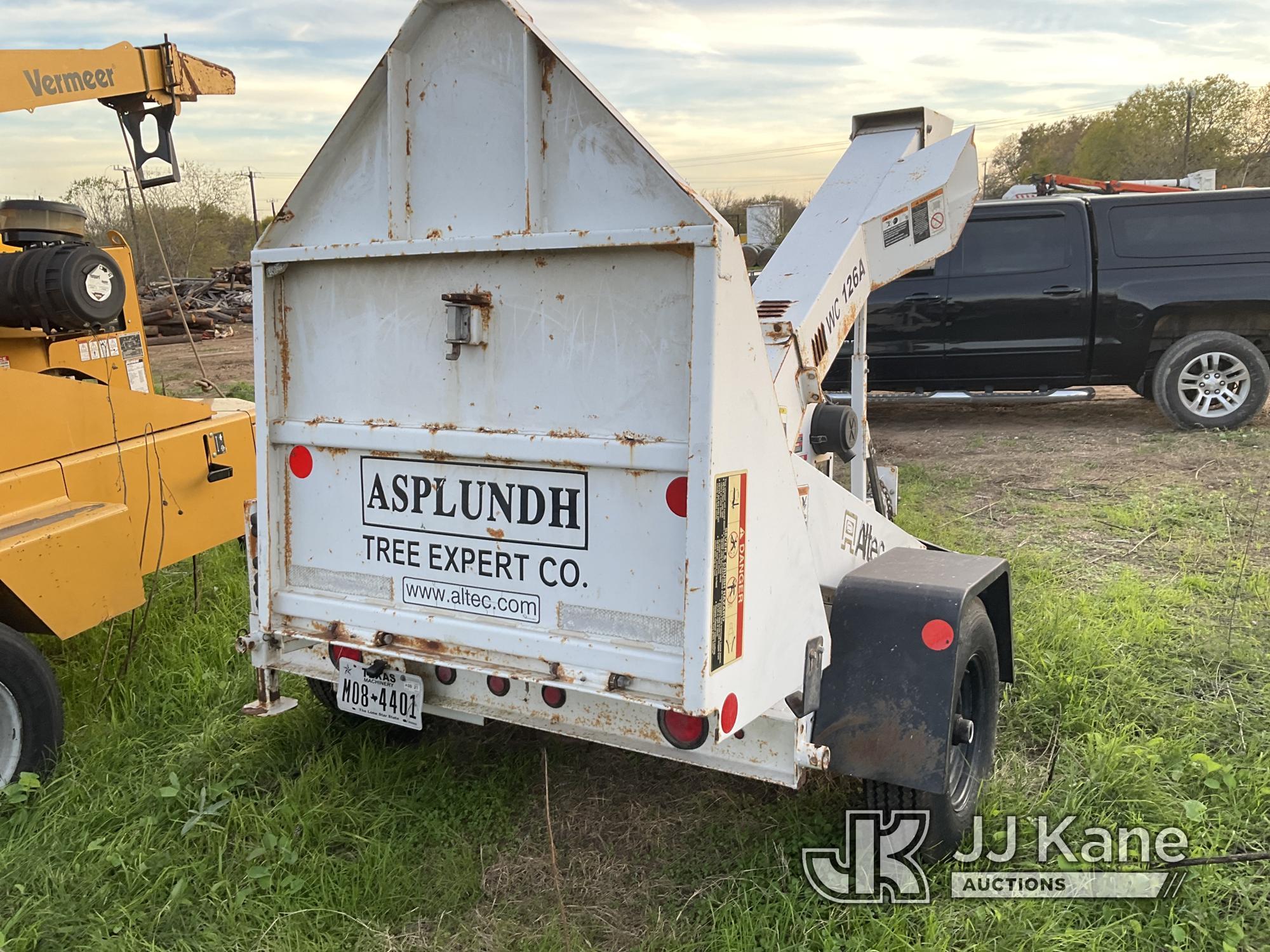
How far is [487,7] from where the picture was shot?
88.7 inches

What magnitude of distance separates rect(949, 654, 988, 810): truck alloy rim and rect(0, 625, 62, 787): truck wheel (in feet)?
9.92

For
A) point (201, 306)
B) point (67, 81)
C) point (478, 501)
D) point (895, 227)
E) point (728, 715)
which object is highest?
point (67, 81)

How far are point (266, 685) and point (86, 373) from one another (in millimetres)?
2427

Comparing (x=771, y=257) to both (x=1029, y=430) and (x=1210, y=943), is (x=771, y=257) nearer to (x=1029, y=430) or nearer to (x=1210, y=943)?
(x=1210, y=943)

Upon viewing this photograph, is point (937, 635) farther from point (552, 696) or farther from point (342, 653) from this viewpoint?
point (342, 653)

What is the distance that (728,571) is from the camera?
2.11m

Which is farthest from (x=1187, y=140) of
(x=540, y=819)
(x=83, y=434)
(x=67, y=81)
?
(x=83, y=434)

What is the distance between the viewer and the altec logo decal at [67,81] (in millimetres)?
4062

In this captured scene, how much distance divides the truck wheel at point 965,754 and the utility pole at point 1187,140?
127 ft

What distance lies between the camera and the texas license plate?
274cm

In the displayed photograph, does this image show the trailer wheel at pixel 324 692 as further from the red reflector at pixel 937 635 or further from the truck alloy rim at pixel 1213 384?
the truck alloy rim at pixel 1213 384

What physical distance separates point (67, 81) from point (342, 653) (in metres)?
3.21

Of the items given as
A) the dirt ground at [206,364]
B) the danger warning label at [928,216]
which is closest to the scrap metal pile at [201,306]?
the dirt ground at [206,364]

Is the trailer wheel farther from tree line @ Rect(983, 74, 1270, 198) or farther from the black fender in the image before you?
tree line @ Rect(983, 74, 1270, 198)
